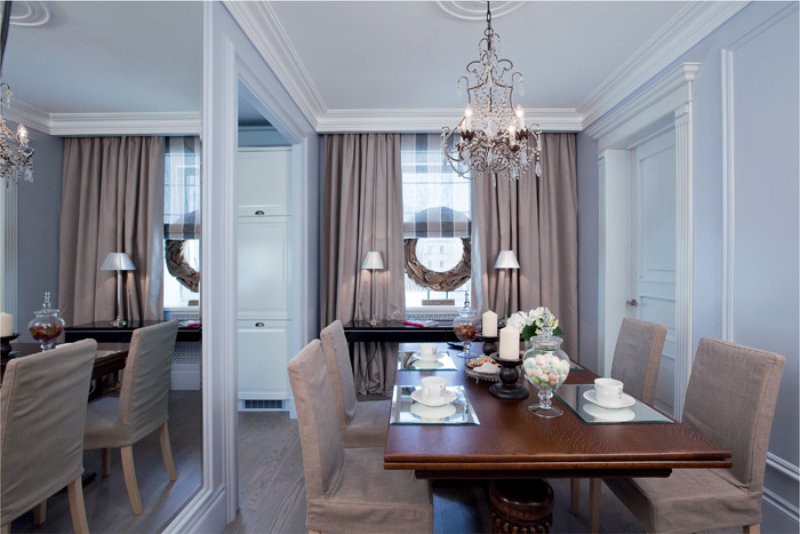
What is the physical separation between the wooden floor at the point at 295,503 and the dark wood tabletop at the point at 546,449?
0.95 m

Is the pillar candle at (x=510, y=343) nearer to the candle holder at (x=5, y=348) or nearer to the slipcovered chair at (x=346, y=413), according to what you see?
the slipcovered chair at (x=346, y=413)

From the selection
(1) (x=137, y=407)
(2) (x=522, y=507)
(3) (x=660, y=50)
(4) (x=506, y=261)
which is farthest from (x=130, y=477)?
(3) (x=660, y=50)

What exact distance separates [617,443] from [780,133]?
66.3 inches

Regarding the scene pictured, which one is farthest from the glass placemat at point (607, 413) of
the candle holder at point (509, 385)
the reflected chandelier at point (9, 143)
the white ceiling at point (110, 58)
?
the white ceiling at point (110, 58)

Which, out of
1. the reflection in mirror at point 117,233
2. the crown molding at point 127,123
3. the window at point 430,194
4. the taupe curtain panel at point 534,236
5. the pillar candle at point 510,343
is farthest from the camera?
the window at point 430,194

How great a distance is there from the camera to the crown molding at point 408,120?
145 inches

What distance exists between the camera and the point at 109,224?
1.29 m

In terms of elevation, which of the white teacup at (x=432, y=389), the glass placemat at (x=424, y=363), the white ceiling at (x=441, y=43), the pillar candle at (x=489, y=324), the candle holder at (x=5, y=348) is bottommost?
the glass placemat at (x=424, y=363)

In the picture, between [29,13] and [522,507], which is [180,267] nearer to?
[29,13]

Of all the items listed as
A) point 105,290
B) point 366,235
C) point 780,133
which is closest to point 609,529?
point 780,133

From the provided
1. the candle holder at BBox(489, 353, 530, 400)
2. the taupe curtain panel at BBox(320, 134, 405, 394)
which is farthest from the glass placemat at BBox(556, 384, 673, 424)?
the taupe curtain panel at BBox(320, 134, 405, 394)

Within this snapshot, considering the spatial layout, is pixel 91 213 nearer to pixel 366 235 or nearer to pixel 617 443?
pixel 617 443

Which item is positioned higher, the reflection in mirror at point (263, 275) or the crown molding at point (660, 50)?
the crown molding at point (660, 50)

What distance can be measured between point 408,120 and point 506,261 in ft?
5.34
